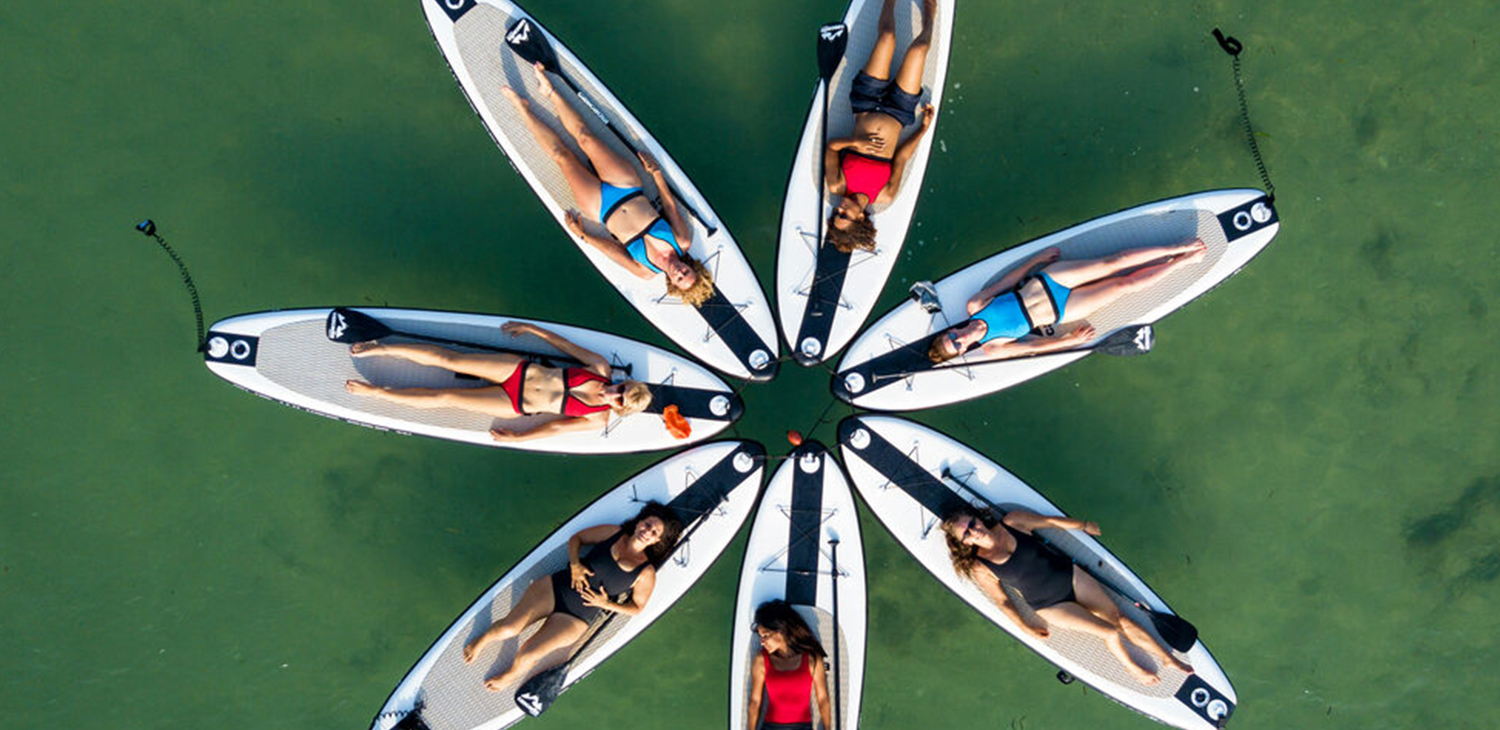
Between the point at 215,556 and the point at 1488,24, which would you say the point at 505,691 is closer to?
the point at 215,556

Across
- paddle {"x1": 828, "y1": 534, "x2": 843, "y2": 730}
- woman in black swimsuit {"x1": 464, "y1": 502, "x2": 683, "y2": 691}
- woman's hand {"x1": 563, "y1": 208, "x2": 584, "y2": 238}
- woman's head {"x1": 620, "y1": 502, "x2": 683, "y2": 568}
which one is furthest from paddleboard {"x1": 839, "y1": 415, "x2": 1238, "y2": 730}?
woman's hand {"x1": 563, "y1": 208, "x2": 584, "y2": 238}

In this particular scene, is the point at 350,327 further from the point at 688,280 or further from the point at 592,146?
the point at 688,280

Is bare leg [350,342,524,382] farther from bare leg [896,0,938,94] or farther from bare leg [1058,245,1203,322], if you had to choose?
bare leg [1058,245,1203,322]

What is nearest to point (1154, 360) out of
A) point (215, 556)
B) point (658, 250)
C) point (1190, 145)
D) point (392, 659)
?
point (1190, 145)

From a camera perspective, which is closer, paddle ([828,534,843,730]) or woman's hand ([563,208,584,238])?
woman's hand ([563,208,584,238])

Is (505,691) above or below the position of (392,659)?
below

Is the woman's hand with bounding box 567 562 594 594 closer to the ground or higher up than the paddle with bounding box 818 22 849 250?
closer to the ground

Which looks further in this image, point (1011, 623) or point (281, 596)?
point (281, 596)

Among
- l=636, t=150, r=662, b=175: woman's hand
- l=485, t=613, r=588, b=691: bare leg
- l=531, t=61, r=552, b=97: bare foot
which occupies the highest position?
l=531, t=61, r=552, b=97: bare foot
